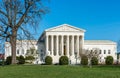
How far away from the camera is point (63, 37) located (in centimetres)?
10344

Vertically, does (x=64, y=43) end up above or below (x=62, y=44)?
above

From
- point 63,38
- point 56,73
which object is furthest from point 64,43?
point 56,73

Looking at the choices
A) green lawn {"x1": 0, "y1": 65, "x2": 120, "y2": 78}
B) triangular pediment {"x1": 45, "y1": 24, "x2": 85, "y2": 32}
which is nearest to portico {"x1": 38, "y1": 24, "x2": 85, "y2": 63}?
triangular pediment {"x1": 45, "y1": 24, "x2": 85, "y2": 32}

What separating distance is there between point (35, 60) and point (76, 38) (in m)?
23.4

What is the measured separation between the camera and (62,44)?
336ft

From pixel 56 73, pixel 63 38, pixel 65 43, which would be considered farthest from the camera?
pixel 65 43

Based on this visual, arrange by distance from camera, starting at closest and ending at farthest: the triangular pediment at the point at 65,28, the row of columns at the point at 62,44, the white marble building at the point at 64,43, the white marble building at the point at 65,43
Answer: the white marble building at the point at 64,43 < the white marble building at the point at 65,43 < the triangular pediment at the point at 65,28 < the row of columns at the point at 62,44

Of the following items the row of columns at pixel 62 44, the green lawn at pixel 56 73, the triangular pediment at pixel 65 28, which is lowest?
the green lawn at pixel 56 73

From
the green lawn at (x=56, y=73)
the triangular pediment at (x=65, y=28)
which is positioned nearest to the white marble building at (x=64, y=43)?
the triangular pediment at (x=65, y=28)

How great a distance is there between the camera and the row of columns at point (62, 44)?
102 meters

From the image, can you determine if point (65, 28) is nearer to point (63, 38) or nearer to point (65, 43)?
point (63, 38)

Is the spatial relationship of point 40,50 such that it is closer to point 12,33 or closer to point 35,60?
point 35,60

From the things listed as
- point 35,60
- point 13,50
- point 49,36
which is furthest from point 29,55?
point 13,50

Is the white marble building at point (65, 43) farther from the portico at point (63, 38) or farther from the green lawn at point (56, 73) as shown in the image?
the green lawn at point (56, 73)
